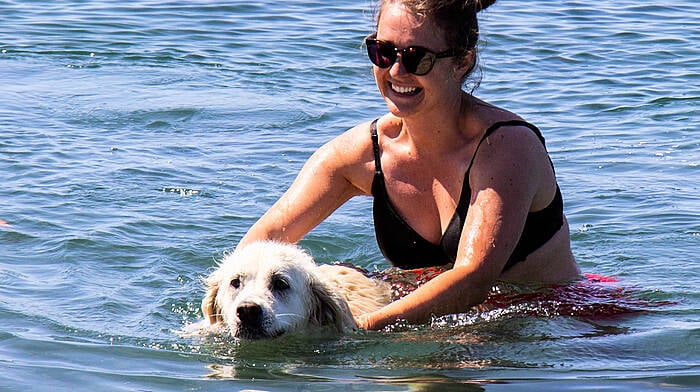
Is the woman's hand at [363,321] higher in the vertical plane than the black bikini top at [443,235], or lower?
lower

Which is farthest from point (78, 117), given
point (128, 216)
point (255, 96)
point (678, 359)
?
point (678, 359)

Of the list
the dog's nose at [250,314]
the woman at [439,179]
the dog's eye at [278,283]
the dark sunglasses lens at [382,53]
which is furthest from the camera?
the dark sunglasses lens at [382,53]

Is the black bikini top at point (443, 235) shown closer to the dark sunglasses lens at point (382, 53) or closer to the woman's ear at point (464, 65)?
the woman's ear at point (464, 65)

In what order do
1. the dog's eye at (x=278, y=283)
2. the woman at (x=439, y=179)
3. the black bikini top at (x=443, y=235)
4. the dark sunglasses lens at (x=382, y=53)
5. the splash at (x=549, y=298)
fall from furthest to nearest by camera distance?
the splash at (x=549, y=298), the black bikini top at (x=443, y=235), the dark sunglasses lens at (x=382, y=53), the woman at (x=439, y=179), the dog's eye at (x=278, y=283)

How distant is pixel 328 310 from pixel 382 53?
1.30m

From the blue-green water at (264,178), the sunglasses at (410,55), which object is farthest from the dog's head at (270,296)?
the sunglasses at (410,55)

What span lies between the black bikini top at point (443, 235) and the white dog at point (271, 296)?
0.53 metres

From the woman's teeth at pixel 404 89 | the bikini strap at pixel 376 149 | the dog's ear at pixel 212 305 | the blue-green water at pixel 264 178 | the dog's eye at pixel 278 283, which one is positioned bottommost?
the blue-green water at pixel 264 178

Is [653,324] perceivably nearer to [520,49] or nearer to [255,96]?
[255,96]

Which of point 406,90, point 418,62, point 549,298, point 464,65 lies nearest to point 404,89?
point 406,90

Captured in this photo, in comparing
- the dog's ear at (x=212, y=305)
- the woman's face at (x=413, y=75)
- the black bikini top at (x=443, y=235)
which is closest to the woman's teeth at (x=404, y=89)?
the woman's face at (x=413, y=75)

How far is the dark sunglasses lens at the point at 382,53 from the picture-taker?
6090mm

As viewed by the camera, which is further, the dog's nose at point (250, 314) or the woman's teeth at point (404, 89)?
the woman's teeth at point (404, 89)

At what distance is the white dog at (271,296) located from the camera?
225 inches
